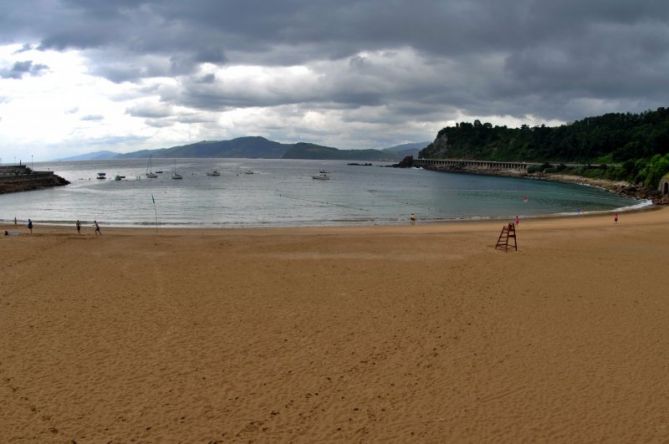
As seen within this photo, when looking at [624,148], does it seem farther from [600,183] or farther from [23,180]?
[23,180]

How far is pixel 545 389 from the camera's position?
1178 centimetres

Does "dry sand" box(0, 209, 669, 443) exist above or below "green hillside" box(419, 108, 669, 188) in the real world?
below

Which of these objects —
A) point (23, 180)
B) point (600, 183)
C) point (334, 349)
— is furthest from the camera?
point (600, 183)

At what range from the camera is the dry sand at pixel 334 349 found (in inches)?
404

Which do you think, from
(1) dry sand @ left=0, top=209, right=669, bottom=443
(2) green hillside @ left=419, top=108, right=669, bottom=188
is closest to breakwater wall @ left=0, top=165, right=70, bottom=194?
(1) dry sand @ left=0, top=209, right=669, bottom=443

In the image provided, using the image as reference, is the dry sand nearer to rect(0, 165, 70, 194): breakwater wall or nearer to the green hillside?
rect(0, 165, 70, 194): breakwater wall

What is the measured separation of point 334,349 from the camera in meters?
14.2

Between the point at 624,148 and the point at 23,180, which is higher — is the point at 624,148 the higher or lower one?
the higher one

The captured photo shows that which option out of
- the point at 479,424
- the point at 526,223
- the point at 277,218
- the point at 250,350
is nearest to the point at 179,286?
the point at 250,350

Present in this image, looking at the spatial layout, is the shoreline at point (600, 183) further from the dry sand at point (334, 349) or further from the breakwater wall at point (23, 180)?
the breakwater wall at point (23, 180)

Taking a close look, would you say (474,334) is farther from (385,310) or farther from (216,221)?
Result: (216,221)

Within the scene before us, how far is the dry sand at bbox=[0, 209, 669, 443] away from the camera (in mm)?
10273

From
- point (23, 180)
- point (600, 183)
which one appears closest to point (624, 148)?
point (600, 183)

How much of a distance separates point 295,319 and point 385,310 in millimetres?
3323
